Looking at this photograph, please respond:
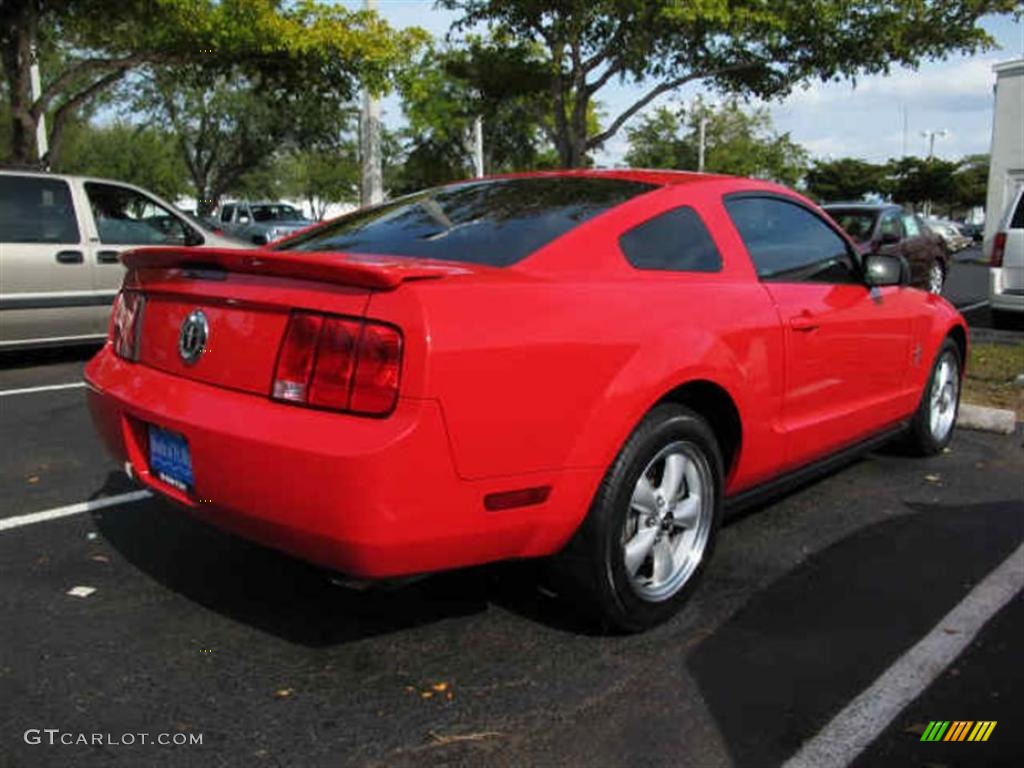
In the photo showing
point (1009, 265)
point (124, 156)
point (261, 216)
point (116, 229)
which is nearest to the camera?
point (116, 229)

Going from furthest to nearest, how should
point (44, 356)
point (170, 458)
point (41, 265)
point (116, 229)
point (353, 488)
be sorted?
point (44, 356) < point (116, 229) < point (41, 265) < point (170, 458) < point (353, 488)

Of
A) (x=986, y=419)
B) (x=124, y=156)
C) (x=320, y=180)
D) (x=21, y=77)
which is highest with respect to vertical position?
(x=124, y=156)

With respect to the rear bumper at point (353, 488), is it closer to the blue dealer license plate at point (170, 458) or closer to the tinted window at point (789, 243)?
the blue dealer license plate at point (170, 458)

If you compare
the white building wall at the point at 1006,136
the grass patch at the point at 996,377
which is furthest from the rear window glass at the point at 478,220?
the white building wall at the point at 1006,136

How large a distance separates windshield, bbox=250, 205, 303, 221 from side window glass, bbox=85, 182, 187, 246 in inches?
724

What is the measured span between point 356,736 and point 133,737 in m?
0.58

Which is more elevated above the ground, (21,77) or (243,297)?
(21,77)

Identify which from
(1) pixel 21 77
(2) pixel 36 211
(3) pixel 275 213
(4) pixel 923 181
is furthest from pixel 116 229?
(4) pixel 923 181

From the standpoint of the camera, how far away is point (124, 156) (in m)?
44.3

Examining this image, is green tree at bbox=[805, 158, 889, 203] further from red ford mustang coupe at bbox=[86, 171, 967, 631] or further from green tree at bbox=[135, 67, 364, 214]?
red ford mustang coupe at bbox=[86, 171, 967, 631]

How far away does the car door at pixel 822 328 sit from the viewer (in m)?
3.70

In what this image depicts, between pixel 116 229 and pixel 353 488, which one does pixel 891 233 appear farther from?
pixel 353 488

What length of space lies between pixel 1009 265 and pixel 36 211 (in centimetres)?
954

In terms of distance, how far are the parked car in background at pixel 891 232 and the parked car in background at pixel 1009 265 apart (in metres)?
0.66
